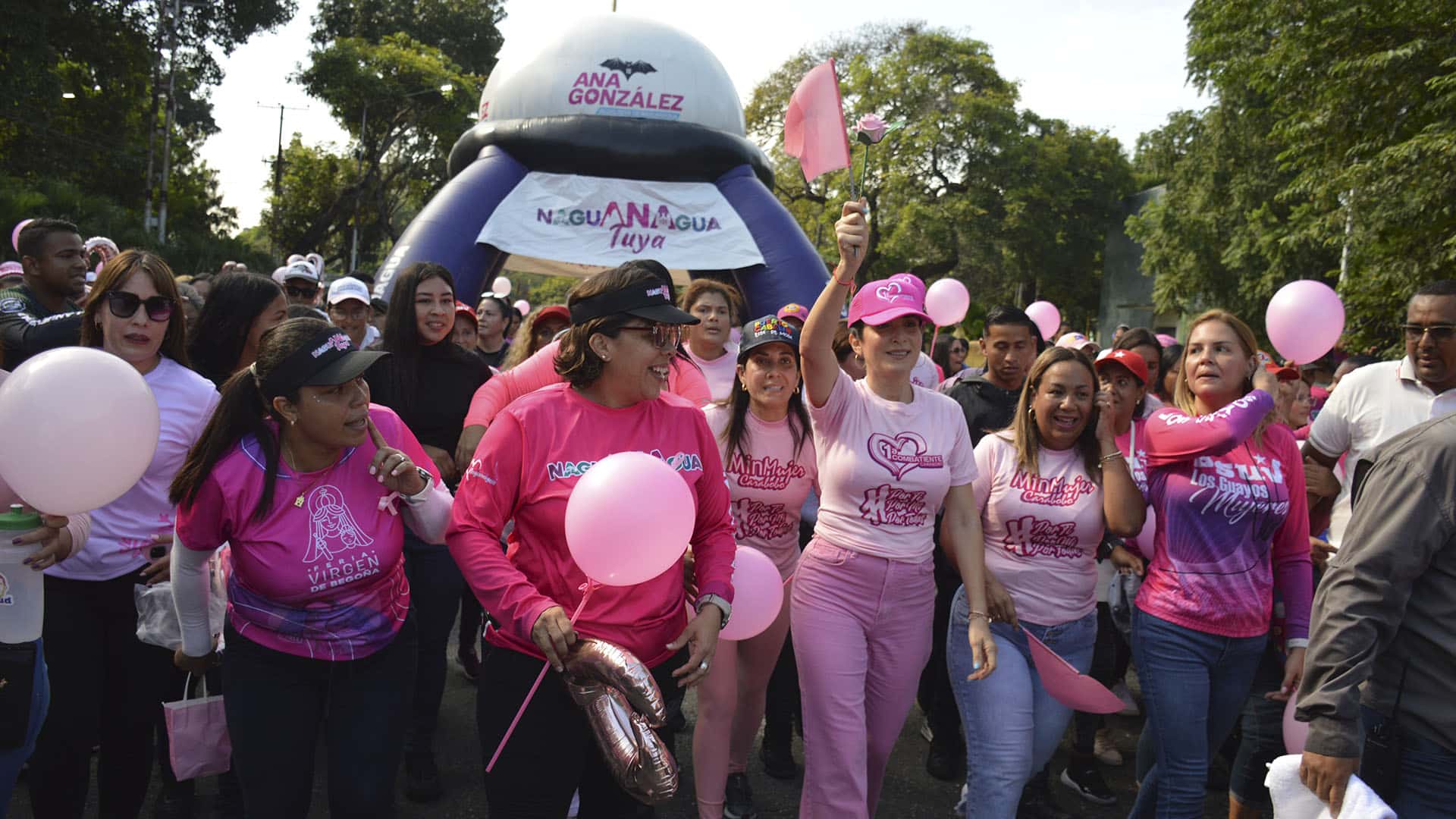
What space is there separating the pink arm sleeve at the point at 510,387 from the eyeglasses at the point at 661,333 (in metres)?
1.28

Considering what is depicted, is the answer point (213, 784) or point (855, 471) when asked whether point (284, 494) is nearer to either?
point (855, 471)

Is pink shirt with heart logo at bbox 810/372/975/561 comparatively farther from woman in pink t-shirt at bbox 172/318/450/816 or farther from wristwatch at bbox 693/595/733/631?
woman in pink t-shirt at bbox 172/318/450/816

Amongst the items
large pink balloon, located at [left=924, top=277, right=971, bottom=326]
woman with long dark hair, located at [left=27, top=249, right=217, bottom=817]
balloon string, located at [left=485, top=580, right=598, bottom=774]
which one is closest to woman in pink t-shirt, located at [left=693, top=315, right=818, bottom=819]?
balloon string, located at [left=485, top=580, right=598, bottom=774]

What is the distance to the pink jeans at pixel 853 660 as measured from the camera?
9.85 ft

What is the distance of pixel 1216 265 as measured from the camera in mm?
22406

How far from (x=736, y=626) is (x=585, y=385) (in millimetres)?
1068

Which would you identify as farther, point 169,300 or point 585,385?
point 169,300

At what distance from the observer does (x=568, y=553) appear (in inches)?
92.9

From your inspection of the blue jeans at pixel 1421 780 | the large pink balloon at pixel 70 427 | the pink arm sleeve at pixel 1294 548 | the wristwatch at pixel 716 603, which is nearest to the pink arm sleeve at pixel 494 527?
the wristwatch at pixel 716 603

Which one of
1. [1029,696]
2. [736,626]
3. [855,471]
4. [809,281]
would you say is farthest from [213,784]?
[809,281]

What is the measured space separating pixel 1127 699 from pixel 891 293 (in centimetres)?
320

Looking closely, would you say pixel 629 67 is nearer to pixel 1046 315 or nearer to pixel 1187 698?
pixel 1046 315

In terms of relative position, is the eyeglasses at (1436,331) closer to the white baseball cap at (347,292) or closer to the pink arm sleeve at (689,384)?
the pink arm sleeve at (689,384)

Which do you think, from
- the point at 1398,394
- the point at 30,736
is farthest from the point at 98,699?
the point at 1398,394
